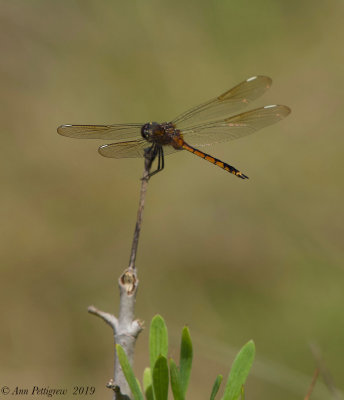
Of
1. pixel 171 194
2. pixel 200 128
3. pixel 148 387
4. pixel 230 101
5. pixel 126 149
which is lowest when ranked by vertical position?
pixel 148 387

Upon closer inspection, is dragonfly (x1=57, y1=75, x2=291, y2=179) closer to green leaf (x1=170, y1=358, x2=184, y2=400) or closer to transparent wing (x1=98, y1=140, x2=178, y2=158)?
transparent wing (x1=98, y1=140, x2=178, y2=158)

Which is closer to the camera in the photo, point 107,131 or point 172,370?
point 172,370

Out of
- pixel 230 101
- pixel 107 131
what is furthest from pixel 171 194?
pixel 107 131

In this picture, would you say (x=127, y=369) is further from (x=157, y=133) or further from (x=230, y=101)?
(x=230, y=101)

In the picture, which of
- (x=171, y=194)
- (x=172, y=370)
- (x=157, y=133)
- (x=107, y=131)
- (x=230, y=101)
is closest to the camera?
(x=172, y=370)

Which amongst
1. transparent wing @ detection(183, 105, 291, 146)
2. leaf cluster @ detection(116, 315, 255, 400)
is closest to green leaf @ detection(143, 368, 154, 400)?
leaf cluster @ detection(116, 315, 255, 400)

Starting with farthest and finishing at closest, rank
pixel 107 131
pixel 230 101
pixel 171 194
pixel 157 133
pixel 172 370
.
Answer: pixel 171 194 → pixel 230 101 → pixel 107 131 → pixel 157 133 → pixel 172 370
